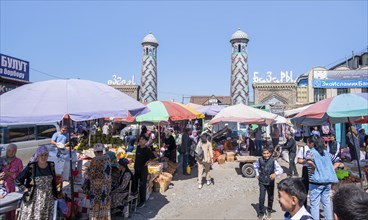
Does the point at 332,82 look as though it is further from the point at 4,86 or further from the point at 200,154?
the point at 4,86

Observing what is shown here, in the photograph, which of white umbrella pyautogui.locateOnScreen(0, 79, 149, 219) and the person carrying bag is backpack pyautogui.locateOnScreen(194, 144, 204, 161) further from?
white umbrella pyautogui.locateOnScreen(0, 79, 149, 219)

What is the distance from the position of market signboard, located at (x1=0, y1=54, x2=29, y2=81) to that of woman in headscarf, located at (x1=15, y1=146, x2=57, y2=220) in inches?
455

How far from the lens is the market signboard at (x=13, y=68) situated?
1358cm

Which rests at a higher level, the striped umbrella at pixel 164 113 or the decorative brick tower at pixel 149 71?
the decorative brick tower at pixel 149 71

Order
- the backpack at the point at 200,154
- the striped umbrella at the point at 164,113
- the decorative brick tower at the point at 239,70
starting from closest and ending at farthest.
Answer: the striped umbrella at the point at 164,113 → the backpack at the point at 200,154 → the decorative brick tower at the point at 239,70

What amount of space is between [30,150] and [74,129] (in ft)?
31.7

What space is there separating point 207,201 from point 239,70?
2212 cm

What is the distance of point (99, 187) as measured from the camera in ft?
15.4

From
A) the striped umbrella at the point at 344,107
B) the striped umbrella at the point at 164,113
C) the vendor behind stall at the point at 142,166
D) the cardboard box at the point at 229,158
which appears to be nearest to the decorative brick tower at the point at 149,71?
the cardboard box at the point at 229,158

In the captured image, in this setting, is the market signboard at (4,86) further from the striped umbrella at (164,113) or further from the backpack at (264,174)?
the backpack at (264,174)

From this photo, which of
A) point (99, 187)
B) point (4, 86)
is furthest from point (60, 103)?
point (4, 86)

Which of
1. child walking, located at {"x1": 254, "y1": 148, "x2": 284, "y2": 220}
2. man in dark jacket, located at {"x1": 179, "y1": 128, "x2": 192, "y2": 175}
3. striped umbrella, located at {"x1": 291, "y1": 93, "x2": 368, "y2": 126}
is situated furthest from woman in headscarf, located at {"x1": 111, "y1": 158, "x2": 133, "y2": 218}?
man in dark jacket, located at {"x1": 179, "y1": 128, "x2": 192, "y2": 175}

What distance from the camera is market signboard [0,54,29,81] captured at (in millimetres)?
13578

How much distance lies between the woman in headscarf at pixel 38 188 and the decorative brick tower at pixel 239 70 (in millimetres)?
24278
